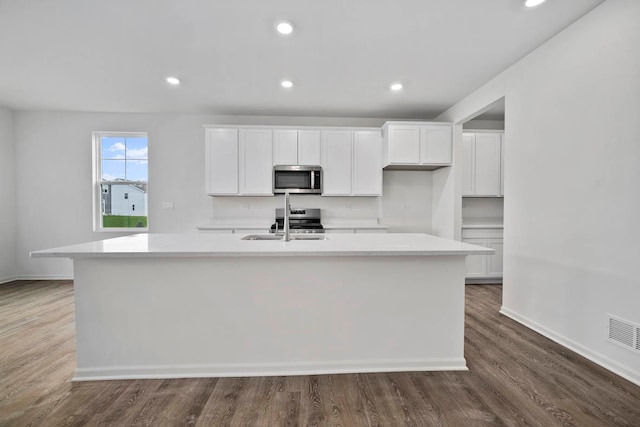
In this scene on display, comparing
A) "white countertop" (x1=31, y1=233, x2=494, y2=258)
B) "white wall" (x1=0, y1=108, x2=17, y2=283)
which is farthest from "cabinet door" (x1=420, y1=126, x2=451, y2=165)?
"white wall" (x1=0, y1=108, x2=17, y2=283)

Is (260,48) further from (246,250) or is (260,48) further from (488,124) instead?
(488,124)

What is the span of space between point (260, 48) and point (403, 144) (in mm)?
2357

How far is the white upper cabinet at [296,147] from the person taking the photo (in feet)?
14.0

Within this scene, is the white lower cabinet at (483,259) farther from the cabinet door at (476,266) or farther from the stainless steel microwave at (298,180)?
the stainless steel microwave at (298,180)

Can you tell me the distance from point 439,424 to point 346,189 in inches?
127

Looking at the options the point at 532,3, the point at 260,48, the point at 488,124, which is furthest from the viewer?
the point at 488,124

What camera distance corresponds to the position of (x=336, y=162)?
4352 mm

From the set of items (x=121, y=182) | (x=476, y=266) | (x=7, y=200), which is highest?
(x=121, y=182)

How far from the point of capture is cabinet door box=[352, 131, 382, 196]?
172 inches

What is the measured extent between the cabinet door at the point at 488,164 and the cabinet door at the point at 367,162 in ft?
Result: 4.89

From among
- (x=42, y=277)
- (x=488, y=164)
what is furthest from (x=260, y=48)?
(x=42, y=277)

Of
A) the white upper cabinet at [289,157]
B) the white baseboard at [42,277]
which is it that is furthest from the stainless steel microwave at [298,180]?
the white baseboard at [42,277]

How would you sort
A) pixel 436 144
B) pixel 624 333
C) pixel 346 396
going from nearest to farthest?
pixel 346 396
pixel 624 333
pixel 436 144

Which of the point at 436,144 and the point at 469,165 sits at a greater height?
the point at 436,144
